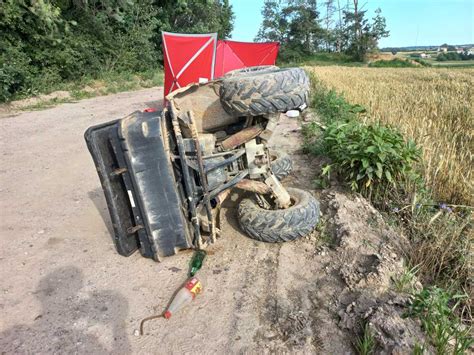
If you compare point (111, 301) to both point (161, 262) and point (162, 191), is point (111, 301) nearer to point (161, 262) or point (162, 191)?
point (161, 262)

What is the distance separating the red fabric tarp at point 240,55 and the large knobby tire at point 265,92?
24.8ft

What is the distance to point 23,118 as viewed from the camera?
8.33 meters

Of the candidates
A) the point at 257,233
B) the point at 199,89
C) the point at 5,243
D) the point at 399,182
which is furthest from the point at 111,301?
the point at 399,182

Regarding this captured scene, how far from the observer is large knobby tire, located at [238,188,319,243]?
246 centimetres

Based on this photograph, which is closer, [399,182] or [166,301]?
[166,301]

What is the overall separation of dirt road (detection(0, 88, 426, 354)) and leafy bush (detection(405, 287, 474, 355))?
0.37 m

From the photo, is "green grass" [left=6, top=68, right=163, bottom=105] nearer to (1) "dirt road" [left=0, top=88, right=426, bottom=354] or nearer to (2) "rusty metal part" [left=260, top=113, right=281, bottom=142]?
(1) "dirt road" [left=0, top=88, right=426, bottom=354]

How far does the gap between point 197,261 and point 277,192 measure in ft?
2.82

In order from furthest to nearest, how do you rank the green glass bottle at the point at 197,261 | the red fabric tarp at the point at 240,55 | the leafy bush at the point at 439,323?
the red fabric tarp at the point at 240,55
the green glass bottle at the point at 197,261
the leafy bush at the point at 439,323

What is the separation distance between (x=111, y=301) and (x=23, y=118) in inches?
324

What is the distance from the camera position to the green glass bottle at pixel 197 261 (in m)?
2.35

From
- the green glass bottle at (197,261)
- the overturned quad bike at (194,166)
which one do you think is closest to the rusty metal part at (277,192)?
the overturned quad bike at (194,166)

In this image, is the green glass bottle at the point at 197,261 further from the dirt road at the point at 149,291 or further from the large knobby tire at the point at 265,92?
the large knobby tire at the point at 265,92

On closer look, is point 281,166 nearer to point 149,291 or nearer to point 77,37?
point 149,291
